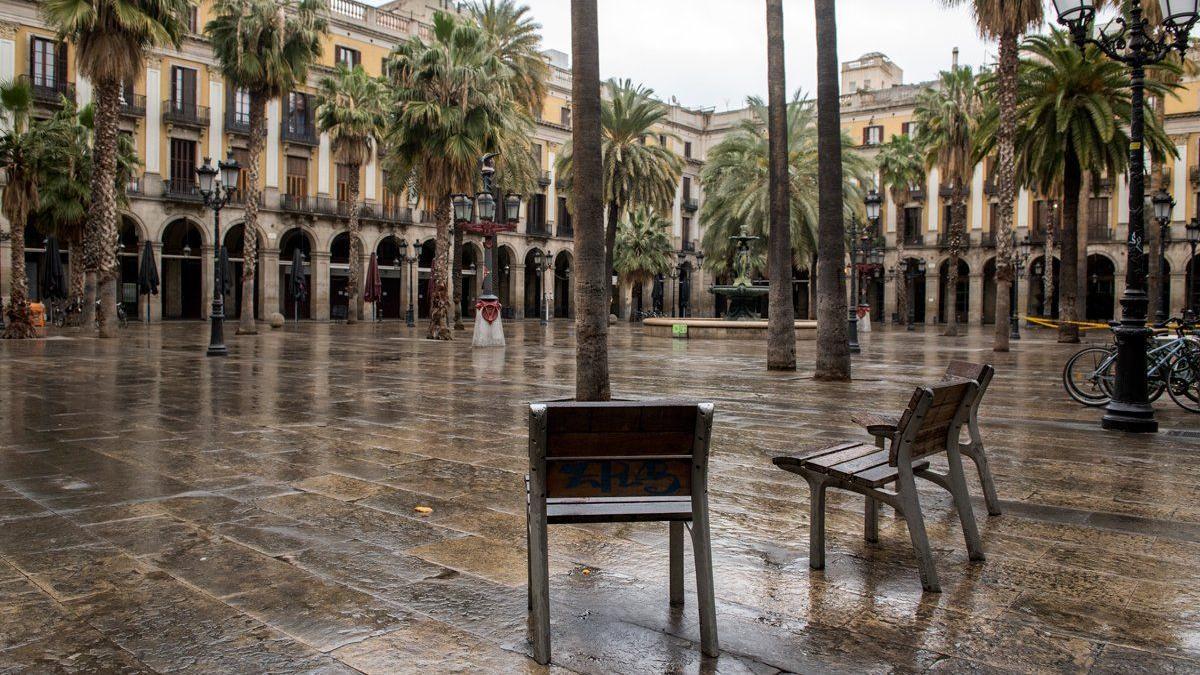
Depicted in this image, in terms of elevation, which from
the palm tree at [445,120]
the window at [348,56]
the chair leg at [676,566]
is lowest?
the chair leg at [676,566]

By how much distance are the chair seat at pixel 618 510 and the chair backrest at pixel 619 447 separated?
0.02 metres

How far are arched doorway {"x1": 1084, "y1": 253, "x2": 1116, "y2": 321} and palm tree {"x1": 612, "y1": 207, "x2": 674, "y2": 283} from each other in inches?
978

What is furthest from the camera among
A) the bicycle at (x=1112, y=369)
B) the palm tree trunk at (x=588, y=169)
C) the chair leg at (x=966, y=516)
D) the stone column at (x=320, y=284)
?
the stone column at (x=320, y=284)

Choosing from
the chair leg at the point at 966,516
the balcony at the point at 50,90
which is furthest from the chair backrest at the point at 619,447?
the balcony at the point at 50,90

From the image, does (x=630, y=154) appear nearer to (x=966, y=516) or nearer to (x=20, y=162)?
(x=20, y=162)

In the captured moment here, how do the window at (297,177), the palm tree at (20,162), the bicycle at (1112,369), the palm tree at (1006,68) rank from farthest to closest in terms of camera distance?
the window at (297,177), the palm tree at (20,162), the palm tree at (1006,68), the bicycle at (1112,369)

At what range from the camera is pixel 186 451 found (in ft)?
21.9

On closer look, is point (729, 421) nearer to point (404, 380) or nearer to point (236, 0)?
point (404, 380)

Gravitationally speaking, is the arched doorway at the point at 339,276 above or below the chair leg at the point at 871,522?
above

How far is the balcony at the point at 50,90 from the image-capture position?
115ft

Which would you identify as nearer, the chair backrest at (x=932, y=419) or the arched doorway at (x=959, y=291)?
the chair backrest at (x=932, y=419)

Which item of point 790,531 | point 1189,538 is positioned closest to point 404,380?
point 790,531

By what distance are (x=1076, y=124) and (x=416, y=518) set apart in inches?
873

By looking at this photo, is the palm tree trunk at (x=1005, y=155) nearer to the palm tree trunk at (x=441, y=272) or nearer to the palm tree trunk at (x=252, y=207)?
the palm tree trunk at (x=441, y=272)
